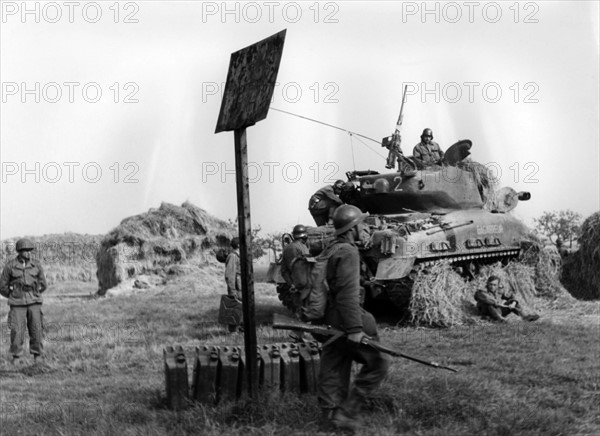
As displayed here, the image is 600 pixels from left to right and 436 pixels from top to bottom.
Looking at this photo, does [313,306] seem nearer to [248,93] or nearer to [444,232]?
[248,93]

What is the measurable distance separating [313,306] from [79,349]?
6.19 metres

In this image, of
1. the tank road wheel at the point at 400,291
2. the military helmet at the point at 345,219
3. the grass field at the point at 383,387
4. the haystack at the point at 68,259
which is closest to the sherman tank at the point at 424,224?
the tank road wheel at the point at 400,291

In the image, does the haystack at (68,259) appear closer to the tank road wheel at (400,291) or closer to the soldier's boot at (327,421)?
the tank road wheel at (400,291)

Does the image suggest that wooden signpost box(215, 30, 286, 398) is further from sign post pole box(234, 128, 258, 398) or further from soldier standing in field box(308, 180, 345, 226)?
soldier standing in field box(308, 180, 345, 226)

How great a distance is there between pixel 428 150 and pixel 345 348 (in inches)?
398

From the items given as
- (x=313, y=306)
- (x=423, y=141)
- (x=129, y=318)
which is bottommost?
(x=129, y=318)

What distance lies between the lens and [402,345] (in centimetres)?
1120

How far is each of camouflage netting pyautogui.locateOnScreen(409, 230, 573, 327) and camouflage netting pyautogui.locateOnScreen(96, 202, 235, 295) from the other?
1324cm

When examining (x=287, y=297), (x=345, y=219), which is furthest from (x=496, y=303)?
(x=345, y=219)

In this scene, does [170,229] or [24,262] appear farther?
[170,229]

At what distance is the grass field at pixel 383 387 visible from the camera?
639 centimetres

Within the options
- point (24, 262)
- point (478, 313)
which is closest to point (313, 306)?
point (24, 262)

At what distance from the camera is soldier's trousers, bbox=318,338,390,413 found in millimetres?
6328

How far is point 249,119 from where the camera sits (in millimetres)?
6797
